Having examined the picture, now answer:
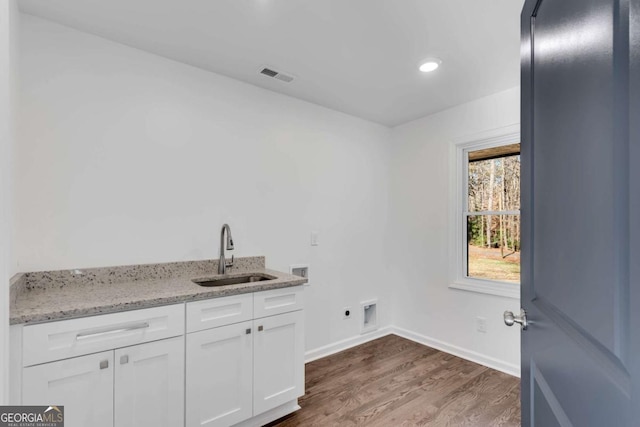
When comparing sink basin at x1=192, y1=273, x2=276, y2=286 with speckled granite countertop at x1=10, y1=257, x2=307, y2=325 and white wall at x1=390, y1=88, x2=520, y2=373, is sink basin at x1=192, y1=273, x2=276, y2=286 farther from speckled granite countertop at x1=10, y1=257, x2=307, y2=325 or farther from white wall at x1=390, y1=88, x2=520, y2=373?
white wall at x1=390, y1=88, x2=520, y2=373

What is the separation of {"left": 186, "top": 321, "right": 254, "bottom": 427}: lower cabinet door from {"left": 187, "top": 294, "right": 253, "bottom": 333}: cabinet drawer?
4cm

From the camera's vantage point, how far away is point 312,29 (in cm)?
188

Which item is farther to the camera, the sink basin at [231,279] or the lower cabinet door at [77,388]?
the sink basin at [231,279]

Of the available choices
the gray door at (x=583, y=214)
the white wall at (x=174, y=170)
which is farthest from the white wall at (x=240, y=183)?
the gray door at (x=583, y=214)

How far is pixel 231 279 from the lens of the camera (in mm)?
2340

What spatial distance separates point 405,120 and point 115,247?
9.86ft

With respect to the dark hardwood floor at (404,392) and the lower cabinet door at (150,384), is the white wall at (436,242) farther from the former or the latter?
the lower cabinet door at (150,384)

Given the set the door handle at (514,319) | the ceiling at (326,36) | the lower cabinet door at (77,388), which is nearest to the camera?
the door handle at (514,319)

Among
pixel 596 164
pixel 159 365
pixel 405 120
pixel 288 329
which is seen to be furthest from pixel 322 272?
pixel 596 164

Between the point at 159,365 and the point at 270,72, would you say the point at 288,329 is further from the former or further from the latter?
the point at 270,72

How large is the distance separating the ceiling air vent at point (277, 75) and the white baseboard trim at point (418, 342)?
2.41 meters

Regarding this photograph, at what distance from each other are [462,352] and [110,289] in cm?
299

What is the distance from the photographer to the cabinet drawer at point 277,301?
1971 millimetres

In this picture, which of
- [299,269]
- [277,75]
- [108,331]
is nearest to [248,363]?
[108,331]
